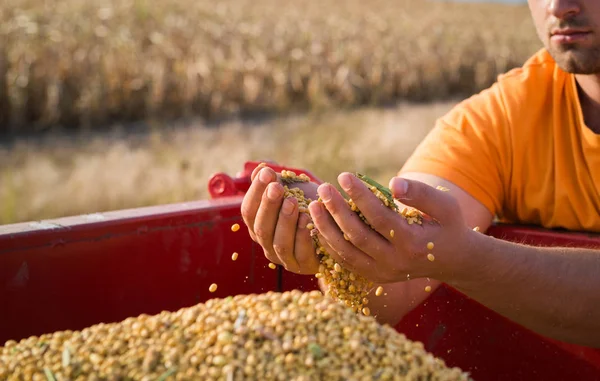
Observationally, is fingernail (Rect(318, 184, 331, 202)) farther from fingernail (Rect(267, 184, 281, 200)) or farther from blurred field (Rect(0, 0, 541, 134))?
blurred field (Rect(0, 0, 541, 134))

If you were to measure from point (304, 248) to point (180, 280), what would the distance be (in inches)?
20.1

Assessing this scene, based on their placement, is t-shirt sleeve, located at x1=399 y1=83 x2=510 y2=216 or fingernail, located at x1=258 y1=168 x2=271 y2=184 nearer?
fingernail, located at x1=258 y1=168 x2=271 y2=184

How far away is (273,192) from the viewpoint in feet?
5.18

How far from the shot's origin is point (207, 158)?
5953 millimetres

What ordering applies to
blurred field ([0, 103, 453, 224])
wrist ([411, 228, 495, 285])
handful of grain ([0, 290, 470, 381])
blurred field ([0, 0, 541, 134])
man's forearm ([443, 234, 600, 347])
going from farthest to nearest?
blurred field ([0, 0, 541, 134])
blurred field ([0, 103, 453, 224])
man's forearm ([443, 234, 600, 347])
wrist ([411, 228, 495, 285])
handful of grain ([0, 290, 470, 381])

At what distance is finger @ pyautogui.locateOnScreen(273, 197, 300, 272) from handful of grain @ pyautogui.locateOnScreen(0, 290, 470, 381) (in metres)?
0.12

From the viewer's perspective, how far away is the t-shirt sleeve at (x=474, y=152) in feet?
7.27

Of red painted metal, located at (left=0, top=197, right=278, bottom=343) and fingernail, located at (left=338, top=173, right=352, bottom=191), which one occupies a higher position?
fingernail, located at (left=338, top=173, right=352, bottom=191)

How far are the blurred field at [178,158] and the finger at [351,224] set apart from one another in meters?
3.45

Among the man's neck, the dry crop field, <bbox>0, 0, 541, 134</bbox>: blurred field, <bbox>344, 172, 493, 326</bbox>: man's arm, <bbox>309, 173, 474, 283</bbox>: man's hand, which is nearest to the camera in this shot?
<bbox>309, 173, 474, 283</bbox>: man's hand

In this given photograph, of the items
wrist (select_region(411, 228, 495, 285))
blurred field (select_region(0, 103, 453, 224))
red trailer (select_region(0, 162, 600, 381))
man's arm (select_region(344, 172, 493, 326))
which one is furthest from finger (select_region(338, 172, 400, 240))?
blurred field (select_region(0, 103, 453, 224))

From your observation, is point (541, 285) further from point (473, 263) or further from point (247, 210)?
point (247, 210)

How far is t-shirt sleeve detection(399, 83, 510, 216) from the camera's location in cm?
221

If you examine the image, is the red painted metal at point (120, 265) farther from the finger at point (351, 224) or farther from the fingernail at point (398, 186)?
the fingernail at point (398, 186)
